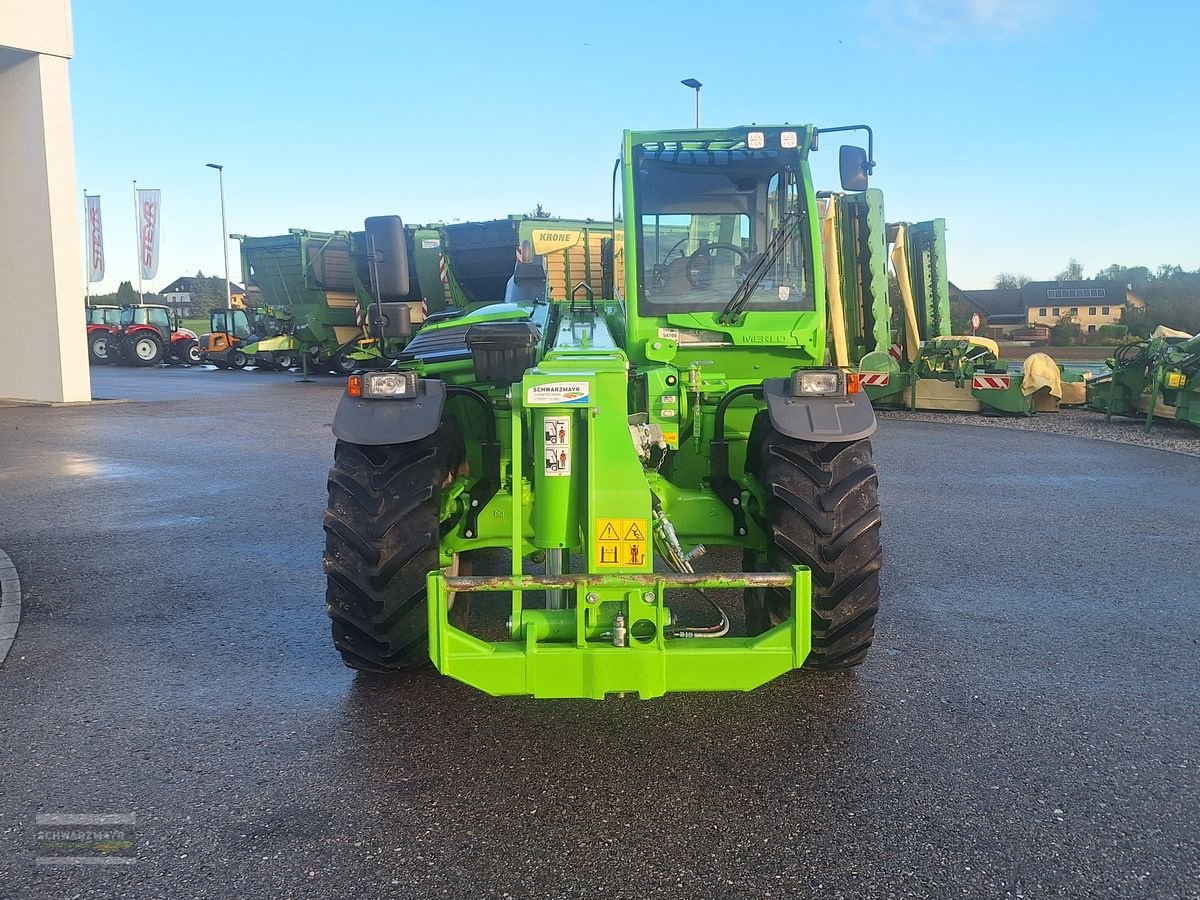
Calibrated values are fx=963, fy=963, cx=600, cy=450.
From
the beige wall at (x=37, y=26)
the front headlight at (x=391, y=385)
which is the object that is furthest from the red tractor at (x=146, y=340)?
the front headlight at (x=391, y=385)

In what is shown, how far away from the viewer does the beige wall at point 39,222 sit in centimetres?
1596

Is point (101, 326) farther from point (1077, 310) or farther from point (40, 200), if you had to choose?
point (1077, 310)

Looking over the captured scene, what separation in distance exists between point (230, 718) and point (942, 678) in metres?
3.10

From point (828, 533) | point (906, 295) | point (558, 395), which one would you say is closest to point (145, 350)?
point (906, 295)

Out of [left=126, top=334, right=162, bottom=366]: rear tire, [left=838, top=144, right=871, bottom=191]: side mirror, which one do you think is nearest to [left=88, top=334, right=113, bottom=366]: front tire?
[left=126, top=334, right=162, bottom=366]: rear tire

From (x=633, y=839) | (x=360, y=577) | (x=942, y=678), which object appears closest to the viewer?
(x=633, y=839)

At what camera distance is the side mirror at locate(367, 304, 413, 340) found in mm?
4418

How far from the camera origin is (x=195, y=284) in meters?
96.9

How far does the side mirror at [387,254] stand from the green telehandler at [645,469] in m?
0.17

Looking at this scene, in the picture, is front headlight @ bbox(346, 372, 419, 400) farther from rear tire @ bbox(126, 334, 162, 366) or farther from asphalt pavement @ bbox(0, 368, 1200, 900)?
rear tire @ bbox(126, 334, 162, 366)

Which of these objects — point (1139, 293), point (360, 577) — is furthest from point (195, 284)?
point (360, 577)

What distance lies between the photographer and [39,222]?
639 inches

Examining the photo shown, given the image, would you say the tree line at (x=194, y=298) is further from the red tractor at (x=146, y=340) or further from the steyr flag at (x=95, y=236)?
the red tractor at (x=146, y=340)

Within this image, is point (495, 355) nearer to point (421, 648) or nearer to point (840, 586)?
point (421, 648)
